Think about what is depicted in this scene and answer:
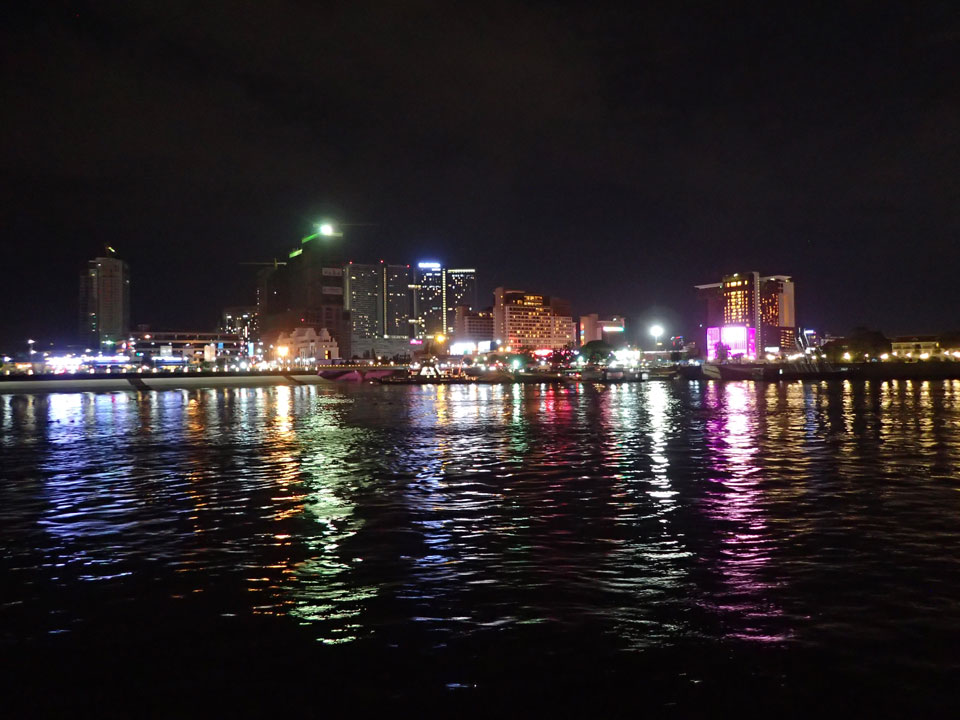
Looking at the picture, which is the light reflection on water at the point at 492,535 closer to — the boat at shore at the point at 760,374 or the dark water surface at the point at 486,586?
the dark water surface at the point at 486,586

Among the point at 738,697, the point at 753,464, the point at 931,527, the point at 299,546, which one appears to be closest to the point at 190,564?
the point at 299,546

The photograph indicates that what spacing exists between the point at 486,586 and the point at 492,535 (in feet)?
10.9

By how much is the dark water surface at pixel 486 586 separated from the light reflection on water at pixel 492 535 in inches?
2.7

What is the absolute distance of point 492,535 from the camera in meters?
13.6

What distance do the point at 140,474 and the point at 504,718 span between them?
19049 mm

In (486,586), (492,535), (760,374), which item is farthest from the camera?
(760,374)

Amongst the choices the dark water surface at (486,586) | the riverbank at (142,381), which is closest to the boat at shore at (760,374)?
the riverbank at (142,381)

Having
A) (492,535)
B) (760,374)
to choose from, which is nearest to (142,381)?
(760,374)

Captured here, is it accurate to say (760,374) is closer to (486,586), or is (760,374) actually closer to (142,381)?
(142,381)

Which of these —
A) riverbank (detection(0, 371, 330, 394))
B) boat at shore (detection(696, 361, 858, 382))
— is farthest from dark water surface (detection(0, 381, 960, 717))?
boat at shore (detection(696, 361, 858, 382))

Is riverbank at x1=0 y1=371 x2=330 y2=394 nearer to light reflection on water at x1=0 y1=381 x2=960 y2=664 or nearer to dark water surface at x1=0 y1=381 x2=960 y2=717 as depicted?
light reflection on water at x1=0 y1=381 x2=960 y2=664

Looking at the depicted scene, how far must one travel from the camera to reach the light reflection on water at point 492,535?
A: 9133 mm

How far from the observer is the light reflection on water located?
9.13 metres

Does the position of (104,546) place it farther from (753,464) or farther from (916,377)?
(916,377)
